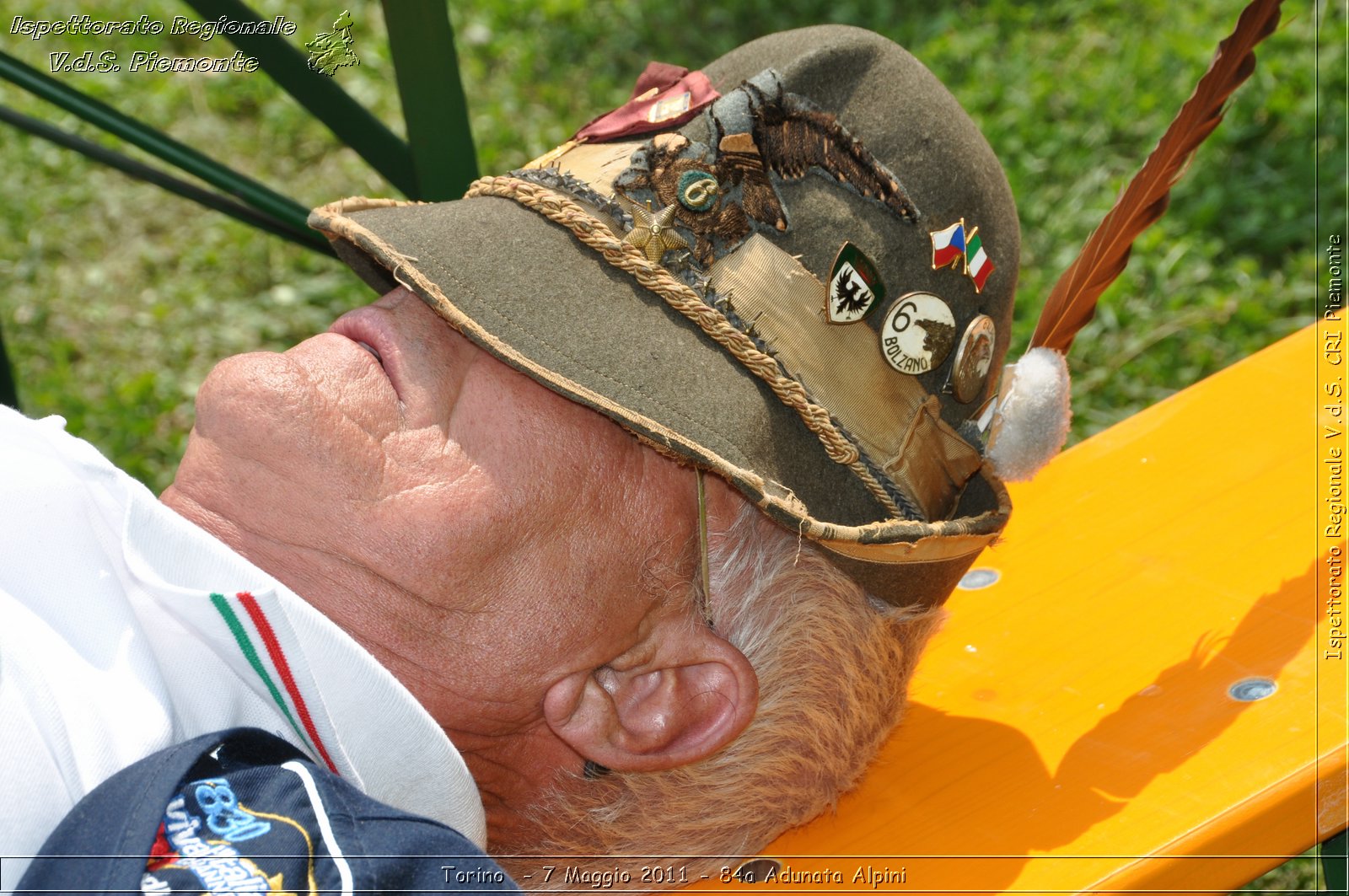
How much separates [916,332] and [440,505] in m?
0.69

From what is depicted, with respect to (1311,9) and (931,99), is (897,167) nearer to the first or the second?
(931,99)

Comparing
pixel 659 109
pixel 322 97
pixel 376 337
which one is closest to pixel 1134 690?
pixel 659 109

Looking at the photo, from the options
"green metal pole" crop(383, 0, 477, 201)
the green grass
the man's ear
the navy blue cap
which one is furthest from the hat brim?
the green grass

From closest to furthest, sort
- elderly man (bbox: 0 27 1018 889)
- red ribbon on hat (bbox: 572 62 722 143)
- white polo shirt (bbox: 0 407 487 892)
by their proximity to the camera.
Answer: white polo shirt (bbox: 0 407 487 892) < elderly man (bbox: 0 27 1018 889) < red ribbon on hat (bbox: 572 62 722 143)

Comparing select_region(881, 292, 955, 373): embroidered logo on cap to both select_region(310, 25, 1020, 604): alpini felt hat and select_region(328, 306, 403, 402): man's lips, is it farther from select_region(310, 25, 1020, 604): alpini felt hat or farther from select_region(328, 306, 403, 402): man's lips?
select_region(328, 306, 403, 402): man's lips

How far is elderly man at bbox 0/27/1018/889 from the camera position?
5.04 feet

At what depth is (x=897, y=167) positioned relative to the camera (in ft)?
5.67

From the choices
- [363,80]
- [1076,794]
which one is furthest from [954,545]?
[363,80]

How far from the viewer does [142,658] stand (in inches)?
59.2

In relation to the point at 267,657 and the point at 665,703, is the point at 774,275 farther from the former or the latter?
the point at 267,657

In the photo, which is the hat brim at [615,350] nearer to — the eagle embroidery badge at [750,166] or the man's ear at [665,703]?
the eagle embroidery badge at [750,166]

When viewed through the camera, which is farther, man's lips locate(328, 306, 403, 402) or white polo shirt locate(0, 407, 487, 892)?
man's lips locate(328, 306, 403, 402)

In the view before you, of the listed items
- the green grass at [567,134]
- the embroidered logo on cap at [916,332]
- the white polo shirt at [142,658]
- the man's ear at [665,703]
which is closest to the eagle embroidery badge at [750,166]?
the embroidered logo on cap at [916,332]

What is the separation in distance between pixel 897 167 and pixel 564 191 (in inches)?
18.2
